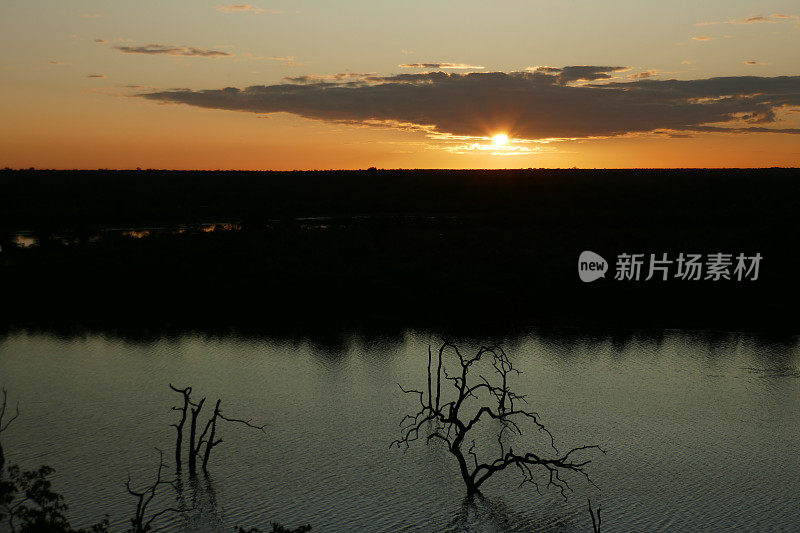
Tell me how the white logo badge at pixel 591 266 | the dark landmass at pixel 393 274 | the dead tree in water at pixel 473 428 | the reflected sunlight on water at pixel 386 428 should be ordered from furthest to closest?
the white logo badge at pixel 591 266 < the dark landmass at pixel 393 274 < the dead tree in water at pixel 473 428 < the reflected sunlight on water at pixel 386 428

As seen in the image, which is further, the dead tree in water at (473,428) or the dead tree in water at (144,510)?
the dead tree in water at (473,428)

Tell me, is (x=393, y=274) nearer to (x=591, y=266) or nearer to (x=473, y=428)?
(x=591, y=266)

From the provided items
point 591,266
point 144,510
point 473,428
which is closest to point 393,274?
point 591,266

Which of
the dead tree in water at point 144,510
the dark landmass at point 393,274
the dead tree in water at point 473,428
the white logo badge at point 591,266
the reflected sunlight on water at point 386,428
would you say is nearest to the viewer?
the dead tree in water at point 144,510

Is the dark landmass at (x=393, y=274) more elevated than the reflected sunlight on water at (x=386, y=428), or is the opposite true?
the dark landmass at (x=393, y=274)

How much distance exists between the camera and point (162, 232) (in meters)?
73.6

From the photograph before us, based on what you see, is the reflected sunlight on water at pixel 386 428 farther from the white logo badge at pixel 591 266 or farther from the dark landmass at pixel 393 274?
the white logo badge at pixel 591 266

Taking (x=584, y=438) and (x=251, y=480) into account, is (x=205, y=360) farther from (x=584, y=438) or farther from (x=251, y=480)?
(x=584, y=438)

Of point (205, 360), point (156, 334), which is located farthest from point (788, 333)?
point (156, 334)

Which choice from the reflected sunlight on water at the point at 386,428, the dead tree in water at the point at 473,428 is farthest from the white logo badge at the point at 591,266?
the dead tree in water at the point at 473,428

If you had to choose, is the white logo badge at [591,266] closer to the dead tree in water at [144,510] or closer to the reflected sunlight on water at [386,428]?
the reflected sunlight on water at [386,428]

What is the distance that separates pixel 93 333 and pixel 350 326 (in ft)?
49.1

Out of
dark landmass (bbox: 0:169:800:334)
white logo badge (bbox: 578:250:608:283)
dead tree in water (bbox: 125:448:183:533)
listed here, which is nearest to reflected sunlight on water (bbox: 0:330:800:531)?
dead tree in water (bbox: 125:448:183:533)

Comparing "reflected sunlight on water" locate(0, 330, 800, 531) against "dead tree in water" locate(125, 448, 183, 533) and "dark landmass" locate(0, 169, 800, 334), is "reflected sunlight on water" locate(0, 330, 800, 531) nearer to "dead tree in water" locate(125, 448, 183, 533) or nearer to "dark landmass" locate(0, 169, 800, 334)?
"dead tree in water" locate(125, 448, 183, 533)
